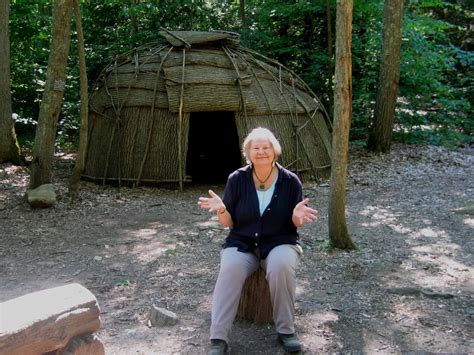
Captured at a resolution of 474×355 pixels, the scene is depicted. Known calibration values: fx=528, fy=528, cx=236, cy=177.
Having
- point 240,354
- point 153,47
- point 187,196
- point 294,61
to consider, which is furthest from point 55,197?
point 294,61

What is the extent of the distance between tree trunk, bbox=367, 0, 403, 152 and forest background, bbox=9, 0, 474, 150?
2.85ft

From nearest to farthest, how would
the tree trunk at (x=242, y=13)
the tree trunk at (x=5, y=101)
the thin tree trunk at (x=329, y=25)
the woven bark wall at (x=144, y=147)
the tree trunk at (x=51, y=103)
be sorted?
the tree trunk at (x=51, y=103) → the woven bark wall at (x=144, y=147) → the tree trunk at (x=5, y=101) → the thin tree trunk at (x=329, y=25) → the tree trunk at (x=242, y=13)

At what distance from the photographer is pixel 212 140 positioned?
42.8ft

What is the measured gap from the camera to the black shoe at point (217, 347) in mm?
3484

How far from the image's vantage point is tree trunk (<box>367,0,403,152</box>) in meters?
11.4

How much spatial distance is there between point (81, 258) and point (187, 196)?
10.8 feet

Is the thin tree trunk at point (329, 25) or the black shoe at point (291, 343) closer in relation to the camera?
the black shoe at point (291, 343)

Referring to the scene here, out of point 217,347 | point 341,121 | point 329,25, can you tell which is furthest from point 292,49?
point 217,347

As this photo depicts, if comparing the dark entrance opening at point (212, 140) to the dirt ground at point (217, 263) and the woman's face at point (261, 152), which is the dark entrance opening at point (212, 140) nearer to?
the dirt ground at point (217, 263)

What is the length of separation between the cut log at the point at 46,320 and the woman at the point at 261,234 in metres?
0.92

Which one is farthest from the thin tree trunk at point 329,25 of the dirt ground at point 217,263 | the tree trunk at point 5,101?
the tree trunk at point 5,101

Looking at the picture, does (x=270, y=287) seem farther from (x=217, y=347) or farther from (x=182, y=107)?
(x=182, y=107)

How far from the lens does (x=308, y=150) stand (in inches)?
397

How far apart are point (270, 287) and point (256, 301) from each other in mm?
481
